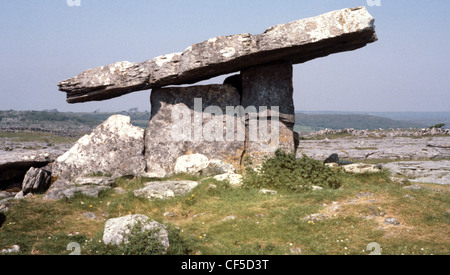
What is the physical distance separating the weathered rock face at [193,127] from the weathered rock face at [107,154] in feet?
1.89

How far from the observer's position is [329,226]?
28.7 feet

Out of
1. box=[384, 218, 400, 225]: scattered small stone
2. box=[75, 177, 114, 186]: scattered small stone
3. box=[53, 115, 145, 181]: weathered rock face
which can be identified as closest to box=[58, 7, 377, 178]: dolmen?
A: box=[53, 115, 145, 181]: weathered rock face

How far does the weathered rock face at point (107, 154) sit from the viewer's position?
Answer: 14.9 m

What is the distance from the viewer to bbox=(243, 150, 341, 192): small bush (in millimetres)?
11945

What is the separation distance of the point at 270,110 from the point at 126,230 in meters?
9.08

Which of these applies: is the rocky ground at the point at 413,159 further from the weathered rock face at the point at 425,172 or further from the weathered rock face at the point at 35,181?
the weathered rock face at the point at 35,181

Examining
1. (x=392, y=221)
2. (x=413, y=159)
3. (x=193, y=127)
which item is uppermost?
(x=193, y=127)

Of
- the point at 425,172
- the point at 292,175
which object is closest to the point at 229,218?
the point at 292,175

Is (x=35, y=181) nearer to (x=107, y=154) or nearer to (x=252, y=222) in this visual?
(x=107, y=154)

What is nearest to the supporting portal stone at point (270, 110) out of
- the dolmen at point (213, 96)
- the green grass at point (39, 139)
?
the dolmen at point (213, 96)

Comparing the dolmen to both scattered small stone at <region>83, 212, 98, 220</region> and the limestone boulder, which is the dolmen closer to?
the limestone boulder

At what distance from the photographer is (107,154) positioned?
15.3m
